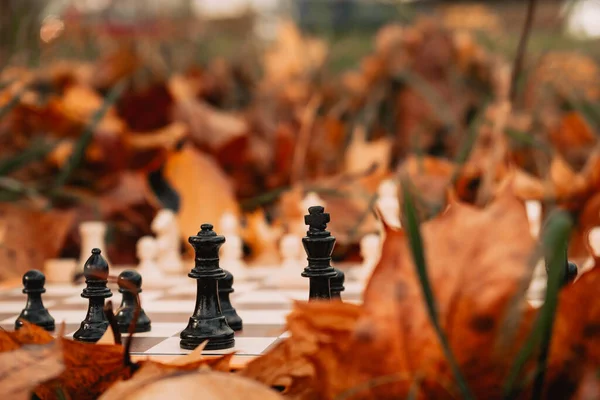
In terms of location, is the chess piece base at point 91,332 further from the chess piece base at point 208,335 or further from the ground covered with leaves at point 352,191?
the ground covered with leaves at point 352,191

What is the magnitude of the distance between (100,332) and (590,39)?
4.38 m

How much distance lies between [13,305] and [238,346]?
1.86 feet

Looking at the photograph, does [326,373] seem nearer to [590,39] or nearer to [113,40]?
[113,40]

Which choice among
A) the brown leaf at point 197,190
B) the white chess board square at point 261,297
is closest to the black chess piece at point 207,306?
the white chess board square at point 261,297

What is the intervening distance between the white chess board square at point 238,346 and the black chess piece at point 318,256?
A: 0.09 m

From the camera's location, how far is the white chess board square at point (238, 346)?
3.34ft

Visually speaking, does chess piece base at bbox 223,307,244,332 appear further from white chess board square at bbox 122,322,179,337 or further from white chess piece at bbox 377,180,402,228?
white chess piece at bbox 377,180,402,228

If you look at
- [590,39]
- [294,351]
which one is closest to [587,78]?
[590,39]

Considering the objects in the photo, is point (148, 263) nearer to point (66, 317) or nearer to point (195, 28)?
point (66, 317)

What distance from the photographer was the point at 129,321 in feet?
3.96

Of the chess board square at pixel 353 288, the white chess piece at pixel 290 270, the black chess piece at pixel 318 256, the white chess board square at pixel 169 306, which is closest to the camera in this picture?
the black chess piece at pixel 318 256

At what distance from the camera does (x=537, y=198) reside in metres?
2.01

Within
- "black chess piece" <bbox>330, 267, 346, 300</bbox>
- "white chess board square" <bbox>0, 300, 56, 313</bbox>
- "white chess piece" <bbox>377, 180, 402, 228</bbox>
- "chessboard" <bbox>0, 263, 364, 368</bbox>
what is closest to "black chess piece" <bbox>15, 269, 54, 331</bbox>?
"chessboard" <bbox>0, 263, 364, 368</bbox>

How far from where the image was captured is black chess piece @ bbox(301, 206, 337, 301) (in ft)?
3.69
